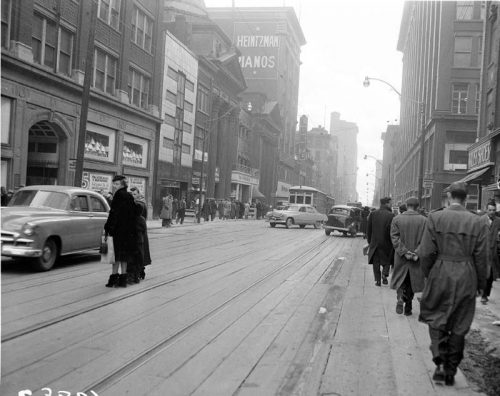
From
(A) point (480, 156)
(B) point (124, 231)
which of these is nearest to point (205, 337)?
(B) point (124, 231)

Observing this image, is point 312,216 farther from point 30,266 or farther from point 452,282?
point 452,282

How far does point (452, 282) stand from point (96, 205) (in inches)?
374

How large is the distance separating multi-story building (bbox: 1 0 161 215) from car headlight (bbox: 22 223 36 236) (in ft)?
30.4

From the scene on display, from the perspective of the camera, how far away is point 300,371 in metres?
4.73

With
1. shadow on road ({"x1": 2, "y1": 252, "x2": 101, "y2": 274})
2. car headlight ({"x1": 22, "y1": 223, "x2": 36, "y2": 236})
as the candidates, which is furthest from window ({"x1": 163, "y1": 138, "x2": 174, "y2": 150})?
car headlight ({"x1": 22, "y1": 223, "x2": 36, "y2": 236})

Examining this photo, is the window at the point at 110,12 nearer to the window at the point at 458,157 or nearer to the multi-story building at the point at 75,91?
the multi-story building at the point at 75,91

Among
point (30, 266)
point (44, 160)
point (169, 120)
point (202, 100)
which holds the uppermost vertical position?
point (202, 100)

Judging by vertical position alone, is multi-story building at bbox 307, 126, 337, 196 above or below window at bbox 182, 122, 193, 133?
above

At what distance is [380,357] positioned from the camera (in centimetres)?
533

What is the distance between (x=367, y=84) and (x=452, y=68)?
59.7ft

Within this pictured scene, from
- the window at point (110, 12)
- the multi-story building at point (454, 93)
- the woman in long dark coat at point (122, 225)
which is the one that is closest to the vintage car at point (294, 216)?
the multi-story building at point (454, 93)

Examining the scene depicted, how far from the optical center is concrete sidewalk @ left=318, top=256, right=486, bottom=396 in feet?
14.5

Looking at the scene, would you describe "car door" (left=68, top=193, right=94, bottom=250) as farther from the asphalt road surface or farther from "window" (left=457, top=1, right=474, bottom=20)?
"window" (left=457, top=1, right=474, bottom=20)

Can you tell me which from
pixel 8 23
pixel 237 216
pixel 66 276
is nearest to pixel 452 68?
pixel 237 216
